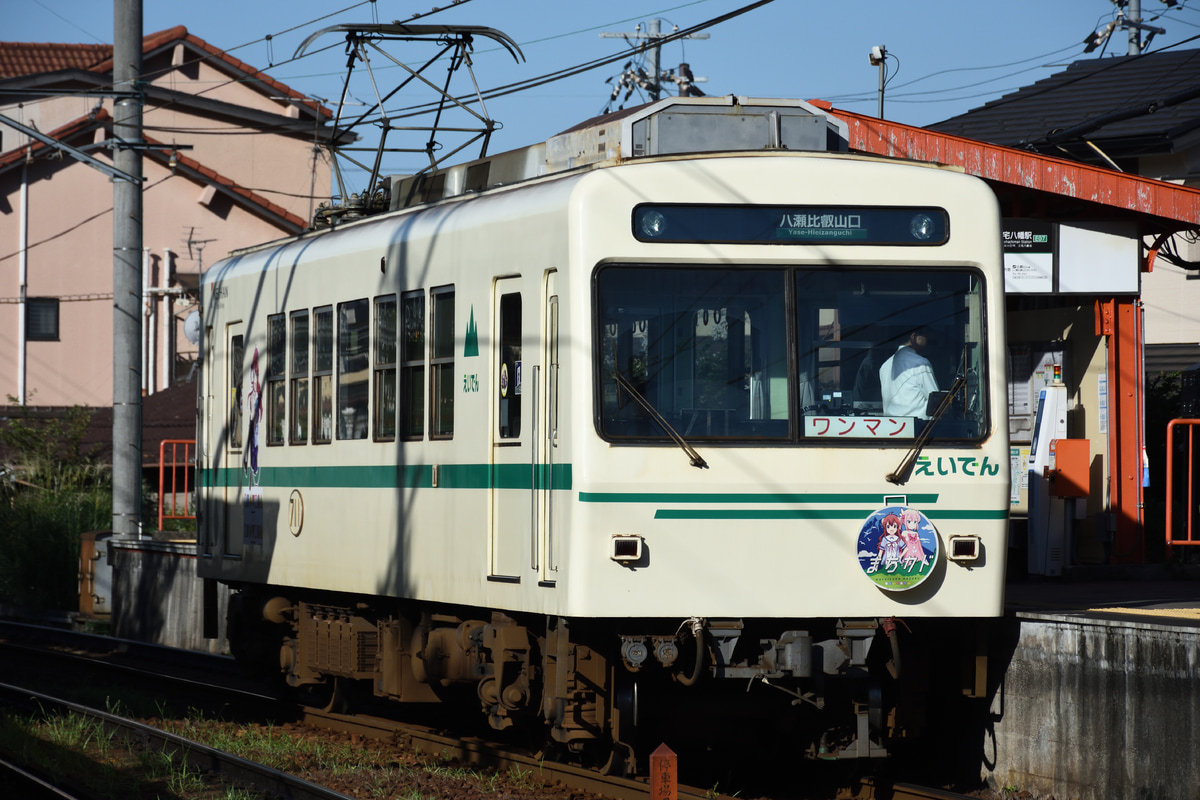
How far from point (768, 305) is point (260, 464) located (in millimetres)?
5451

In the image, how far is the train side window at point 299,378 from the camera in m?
11.3

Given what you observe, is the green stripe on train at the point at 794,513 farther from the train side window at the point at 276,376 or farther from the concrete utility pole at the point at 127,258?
the concrete utility pole at the point at 127,258

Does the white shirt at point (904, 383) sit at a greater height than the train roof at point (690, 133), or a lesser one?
lesser

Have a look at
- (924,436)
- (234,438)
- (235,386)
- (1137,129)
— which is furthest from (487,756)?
(1137,129)

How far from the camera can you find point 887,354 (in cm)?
800

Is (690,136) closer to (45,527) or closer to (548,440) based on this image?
(548,440)

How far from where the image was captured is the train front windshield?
7891 millimetres

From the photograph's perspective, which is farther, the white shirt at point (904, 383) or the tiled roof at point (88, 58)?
the tiled roof at point (88, 58)

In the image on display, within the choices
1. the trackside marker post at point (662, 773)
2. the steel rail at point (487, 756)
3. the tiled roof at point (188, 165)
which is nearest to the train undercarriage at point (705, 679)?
the steel rail at point (487, 756)

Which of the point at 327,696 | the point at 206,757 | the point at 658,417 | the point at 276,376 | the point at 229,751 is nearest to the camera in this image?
the point at 658,417

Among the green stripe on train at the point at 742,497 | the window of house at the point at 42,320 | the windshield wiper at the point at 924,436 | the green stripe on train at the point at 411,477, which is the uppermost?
the window of house at the point at 42,320

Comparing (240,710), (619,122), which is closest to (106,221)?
Result: (240,710)

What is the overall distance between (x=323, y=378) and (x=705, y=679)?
4.09 metres

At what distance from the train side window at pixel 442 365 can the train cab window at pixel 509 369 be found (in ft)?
1.93
